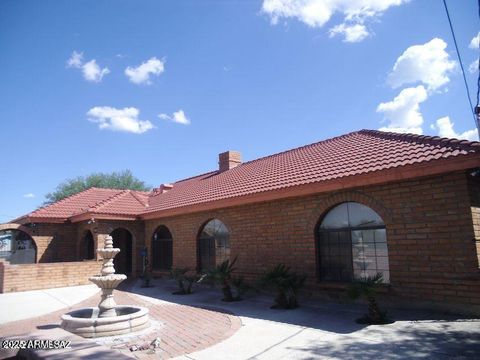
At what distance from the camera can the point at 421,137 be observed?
9219 millimetres

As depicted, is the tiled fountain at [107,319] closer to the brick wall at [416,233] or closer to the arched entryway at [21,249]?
the brick wall at [416,233]

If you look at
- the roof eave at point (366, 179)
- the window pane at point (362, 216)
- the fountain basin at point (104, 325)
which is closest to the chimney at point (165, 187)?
the roof eave at point (366, 179)

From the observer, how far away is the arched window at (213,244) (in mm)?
12273

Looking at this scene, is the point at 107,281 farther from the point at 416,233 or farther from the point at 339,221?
the point at 416,233

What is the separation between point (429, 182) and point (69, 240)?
631 inches

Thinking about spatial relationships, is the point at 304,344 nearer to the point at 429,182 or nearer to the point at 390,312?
the point at 390,312

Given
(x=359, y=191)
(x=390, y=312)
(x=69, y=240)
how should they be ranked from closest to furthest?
(x=390, y=312), (x=359, y=191), (x=69, y=240)

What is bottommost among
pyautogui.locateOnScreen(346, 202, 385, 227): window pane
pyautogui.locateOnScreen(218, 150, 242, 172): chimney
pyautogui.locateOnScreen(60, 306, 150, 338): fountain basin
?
pyautogui.locateOnScreen(60, 306, 150, 338): fountain basin

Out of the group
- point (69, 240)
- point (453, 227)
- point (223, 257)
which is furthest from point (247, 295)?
point (69, 240)

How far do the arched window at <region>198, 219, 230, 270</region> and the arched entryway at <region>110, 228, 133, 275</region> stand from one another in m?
6.64

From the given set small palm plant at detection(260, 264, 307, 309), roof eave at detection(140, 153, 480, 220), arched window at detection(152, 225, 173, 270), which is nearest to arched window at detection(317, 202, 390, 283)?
roof eave at detection(140, 153, 480, 220)

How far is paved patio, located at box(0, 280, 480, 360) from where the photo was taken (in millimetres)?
5159

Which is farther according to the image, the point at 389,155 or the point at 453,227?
the point at 389,155

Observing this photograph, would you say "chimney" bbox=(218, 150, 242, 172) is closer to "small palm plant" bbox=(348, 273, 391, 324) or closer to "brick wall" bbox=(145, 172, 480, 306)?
"brick wall" bbox=(145, 172, 480, 306)
